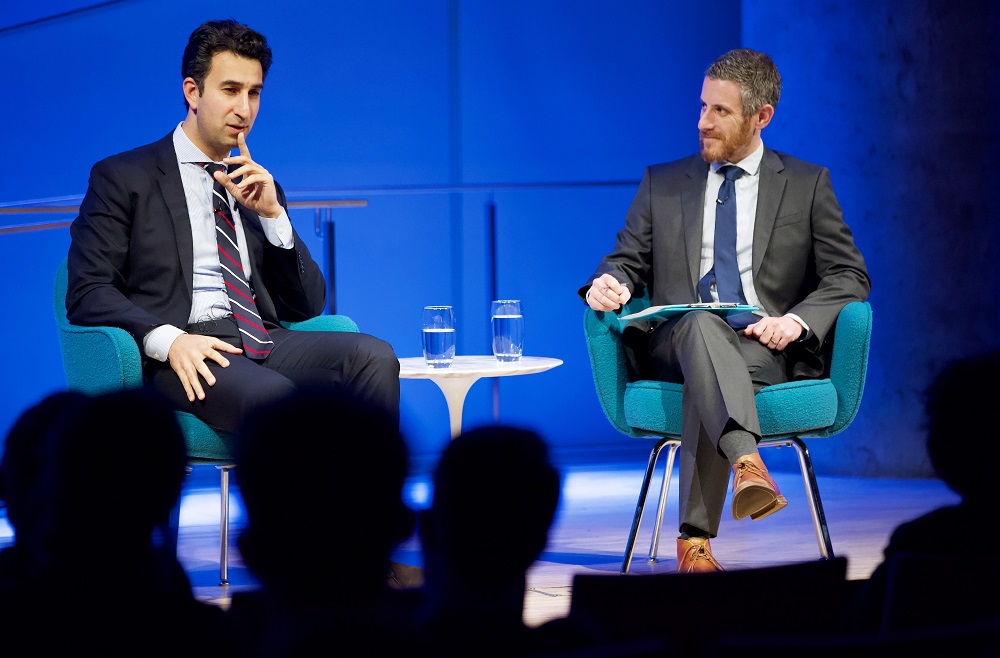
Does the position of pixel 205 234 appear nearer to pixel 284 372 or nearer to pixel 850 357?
pixel 284 372

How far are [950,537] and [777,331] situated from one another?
1.60m

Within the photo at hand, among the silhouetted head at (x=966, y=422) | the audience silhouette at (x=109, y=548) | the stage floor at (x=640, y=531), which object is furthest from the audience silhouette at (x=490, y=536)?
the stage floor at (x=640, y=531)

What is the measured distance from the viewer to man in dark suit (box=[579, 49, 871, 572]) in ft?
9.46

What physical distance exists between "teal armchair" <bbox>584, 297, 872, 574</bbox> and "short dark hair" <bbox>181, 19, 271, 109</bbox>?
1.09 metres

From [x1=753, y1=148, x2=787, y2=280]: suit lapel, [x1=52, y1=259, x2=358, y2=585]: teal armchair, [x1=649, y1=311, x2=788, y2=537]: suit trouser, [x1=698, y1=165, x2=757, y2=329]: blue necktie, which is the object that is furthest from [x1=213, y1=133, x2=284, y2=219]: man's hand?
[x1=753, y1=148, x2=787, y2=280]: suit lapel

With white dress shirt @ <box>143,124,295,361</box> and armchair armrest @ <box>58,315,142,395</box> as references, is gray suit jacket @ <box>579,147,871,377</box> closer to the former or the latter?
white dress shirt @ <box>143,124,295,361</box>

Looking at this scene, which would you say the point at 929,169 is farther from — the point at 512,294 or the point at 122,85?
the point at 122,85

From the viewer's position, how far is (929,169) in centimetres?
423

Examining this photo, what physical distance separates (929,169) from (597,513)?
1.77m

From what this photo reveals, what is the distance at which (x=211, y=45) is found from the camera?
2.80 metres

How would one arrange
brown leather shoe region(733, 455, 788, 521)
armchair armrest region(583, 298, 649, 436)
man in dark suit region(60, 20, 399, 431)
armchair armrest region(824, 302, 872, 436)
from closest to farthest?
brown leather shoe region(733, 455, 788, 521), man in dark suit region(60, 20, 399, 431), armchair armrest region(824, 302, 872, 436), armchair armrest region(583, 298, 649, 436)

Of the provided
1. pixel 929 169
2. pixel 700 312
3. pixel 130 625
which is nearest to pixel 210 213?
pixel 700 312

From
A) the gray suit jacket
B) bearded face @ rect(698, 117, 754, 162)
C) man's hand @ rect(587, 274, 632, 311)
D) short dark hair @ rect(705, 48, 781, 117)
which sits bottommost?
man's hand @ rect(587, 274, 632, 311)

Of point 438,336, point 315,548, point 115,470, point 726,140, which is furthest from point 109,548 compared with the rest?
point 726,140
